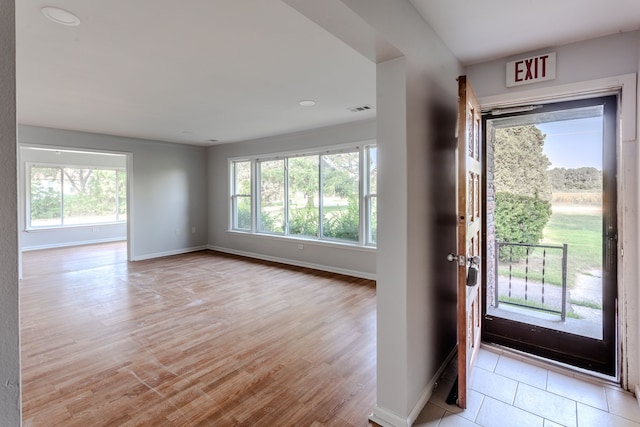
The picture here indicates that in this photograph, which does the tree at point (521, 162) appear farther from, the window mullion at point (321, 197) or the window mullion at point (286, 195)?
the window mullion at point (286, 195)

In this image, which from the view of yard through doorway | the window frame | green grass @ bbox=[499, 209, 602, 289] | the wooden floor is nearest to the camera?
the wooden floor

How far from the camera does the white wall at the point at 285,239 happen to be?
16.1ft

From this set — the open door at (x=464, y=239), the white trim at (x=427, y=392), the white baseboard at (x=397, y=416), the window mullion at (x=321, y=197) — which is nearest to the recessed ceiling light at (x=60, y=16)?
the open door at (x=464, y=239)

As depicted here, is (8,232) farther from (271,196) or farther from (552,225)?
(271,196)

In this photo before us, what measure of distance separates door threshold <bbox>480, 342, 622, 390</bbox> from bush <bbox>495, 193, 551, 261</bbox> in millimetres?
862

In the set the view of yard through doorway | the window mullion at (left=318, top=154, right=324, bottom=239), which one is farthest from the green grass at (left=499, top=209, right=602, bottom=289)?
the window mullion at (left=318, top=154, right=324, bottom=239)

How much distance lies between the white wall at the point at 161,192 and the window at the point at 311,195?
3.23 feet

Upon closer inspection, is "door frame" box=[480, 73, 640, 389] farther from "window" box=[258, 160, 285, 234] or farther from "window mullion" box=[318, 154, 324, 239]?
"window" box=[258, 160, 285, 234]

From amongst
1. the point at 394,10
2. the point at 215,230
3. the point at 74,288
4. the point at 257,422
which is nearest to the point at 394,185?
the point at 394,10

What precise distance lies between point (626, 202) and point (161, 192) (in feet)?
23.0

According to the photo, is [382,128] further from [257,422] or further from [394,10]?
[257,422]

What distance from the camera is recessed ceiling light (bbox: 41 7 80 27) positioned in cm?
182

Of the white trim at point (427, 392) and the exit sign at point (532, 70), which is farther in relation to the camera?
the exit sign at point (532, 70)

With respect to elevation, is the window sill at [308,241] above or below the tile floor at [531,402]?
above
